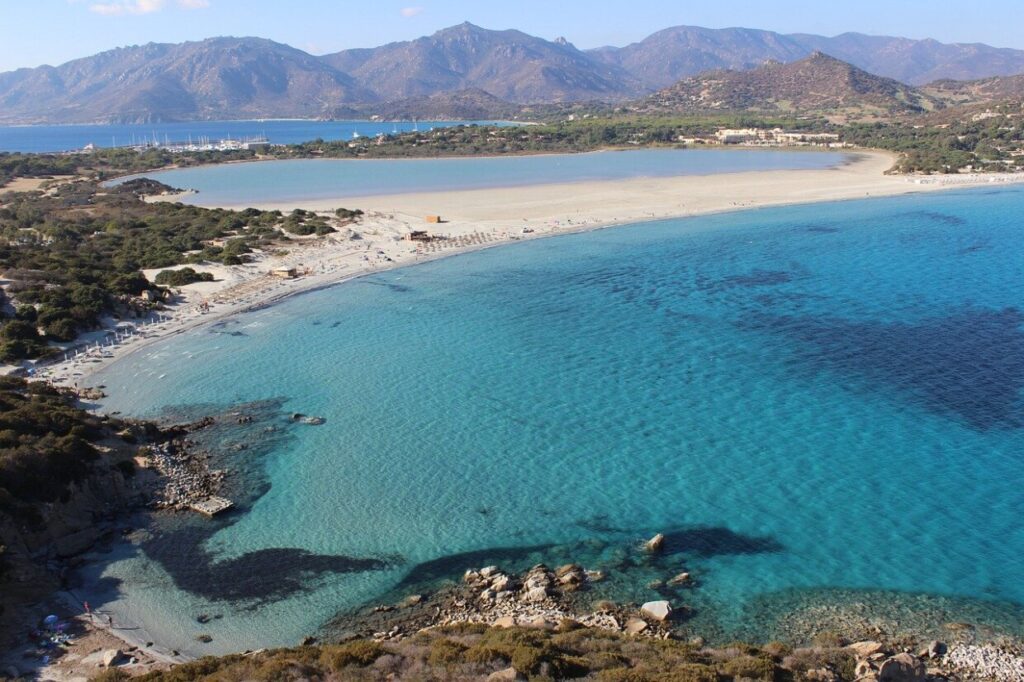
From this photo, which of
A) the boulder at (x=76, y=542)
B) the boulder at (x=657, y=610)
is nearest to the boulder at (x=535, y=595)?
the boulder at (x=657, y=610)

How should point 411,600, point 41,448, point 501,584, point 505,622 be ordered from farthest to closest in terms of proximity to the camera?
point 41,448, point 501,584, point 411,600, point 505,622

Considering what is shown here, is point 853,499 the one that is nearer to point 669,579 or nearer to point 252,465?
point 669,579

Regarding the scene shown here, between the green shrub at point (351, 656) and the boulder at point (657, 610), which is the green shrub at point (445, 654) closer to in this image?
the green shrub at point (351, 656)

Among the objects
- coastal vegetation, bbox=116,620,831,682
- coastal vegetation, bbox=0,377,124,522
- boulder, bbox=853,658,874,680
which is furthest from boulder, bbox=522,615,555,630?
coastal vegetation, bbox=0,377,124,522

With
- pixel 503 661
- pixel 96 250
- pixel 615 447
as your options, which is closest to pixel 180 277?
pixel 96 250

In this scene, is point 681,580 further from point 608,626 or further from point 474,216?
point 474,216

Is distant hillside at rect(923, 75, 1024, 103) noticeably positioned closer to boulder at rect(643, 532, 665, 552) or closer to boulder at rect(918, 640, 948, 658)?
boulder at rect(643, 532, 665, 552)
